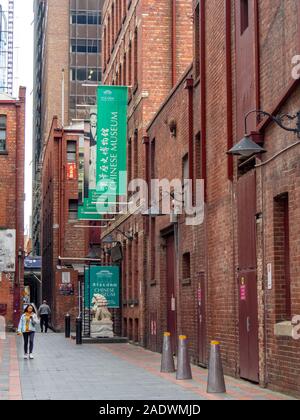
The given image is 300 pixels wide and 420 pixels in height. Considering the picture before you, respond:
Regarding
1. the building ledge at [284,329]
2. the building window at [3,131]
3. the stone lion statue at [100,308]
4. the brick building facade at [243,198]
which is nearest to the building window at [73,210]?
the building window at [3,131]

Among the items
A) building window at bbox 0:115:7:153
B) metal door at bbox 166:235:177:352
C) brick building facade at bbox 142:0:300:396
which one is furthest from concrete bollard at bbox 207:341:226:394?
building window at bbox 0:115:7:153

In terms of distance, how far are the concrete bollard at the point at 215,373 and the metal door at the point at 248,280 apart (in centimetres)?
170

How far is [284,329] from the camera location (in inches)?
558

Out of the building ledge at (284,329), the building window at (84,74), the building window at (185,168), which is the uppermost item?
the building window at (84,74)

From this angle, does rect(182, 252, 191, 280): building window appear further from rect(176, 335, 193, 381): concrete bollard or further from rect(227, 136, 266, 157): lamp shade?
rect(227, 136, 266, 157): lamp shade

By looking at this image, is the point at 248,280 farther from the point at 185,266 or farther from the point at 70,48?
the point at 70,48

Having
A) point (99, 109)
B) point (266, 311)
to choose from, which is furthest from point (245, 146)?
point (99, 109)

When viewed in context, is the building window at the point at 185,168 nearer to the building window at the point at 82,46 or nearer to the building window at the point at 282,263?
the building window at the point at 282,263

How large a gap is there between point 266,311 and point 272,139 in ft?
10.2

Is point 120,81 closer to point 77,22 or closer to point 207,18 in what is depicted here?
point 207,18

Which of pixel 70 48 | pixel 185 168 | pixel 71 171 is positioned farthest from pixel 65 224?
pixel 70 48

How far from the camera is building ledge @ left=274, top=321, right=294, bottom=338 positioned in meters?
13.9

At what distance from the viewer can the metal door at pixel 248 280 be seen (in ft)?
53.3

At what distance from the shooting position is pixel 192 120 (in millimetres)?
22422
